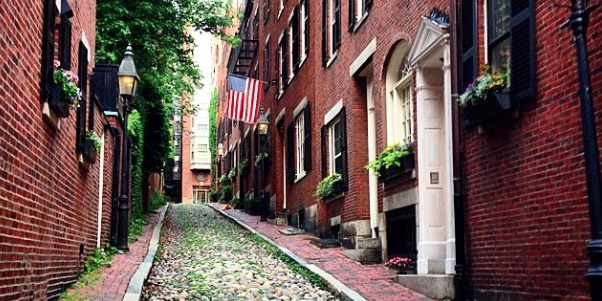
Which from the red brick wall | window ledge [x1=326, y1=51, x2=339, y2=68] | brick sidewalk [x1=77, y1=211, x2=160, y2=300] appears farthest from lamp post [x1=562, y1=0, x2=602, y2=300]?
window ledge [x1=326, y1=51, x2=339, y2=68]

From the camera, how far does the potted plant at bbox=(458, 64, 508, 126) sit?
8469 millimetres

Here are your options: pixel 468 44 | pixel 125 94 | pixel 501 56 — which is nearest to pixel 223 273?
pixel 125 94

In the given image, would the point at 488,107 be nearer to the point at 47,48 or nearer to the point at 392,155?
the point at 392,155

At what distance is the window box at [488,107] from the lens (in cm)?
841

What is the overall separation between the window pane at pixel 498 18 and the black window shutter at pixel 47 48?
197 inches

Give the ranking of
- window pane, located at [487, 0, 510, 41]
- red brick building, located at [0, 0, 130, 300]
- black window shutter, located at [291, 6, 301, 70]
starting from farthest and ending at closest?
black window shutter, located at [291, 6, 301, 70]
window pane, located at [487, 0, 510, 41]
red brick building, located at [0, 0, 130, 300]

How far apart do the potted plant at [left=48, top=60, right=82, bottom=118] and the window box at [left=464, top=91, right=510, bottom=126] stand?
4590 mm

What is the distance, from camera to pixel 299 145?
22.6m

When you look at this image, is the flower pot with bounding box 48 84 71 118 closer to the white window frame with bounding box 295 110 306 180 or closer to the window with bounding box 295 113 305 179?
the white window frame with bounding box 295 110 306 180

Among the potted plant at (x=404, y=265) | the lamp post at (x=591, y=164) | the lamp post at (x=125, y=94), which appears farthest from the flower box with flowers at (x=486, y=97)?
the lamp post at (x=125, y=94)

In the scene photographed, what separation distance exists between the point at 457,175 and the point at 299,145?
1255cm

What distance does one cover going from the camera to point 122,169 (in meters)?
15.5

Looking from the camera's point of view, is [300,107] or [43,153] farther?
[300,107]

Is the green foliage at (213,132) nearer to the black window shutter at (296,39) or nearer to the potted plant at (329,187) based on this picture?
the black window shutter at (296,39)
